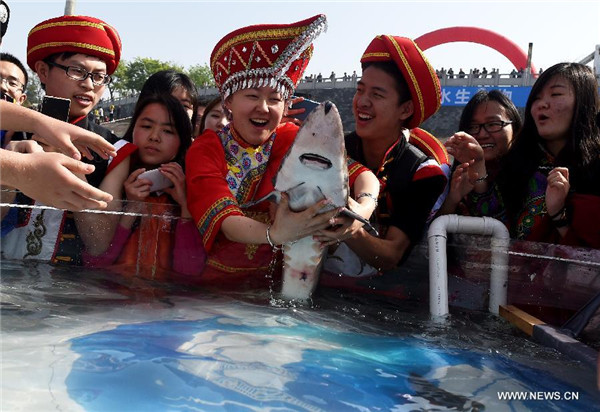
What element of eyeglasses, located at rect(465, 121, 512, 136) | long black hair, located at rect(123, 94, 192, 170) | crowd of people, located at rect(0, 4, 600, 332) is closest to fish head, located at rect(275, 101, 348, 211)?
crowd of people, located at rect(0, 4, 600, 332)

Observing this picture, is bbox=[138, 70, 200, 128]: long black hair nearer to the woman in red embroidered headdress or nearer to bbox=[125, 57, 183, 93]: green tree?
the woman in red embroidered headdress

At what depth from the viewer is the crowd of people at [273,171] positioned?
9.66ft

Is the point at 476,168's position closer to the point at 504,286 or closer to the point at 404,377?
the point at 504,286

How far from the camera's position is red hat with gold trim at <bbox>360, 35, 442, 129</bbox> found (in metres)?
3.10

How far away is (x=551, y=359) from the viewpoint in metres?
2.28

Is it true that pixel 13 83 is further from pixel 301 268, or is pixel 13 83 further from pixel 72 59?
pixel 301 268

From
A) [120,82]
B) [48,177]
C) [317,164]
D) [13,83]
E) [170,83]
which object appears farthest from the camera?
[120,82]

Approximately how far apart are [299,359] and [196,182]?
1.19m

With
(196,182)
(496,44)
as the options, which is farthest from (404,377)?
(496,44)

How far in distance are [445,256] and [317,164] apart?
2.96 feet

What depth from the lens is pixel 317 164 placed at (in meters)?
2.47

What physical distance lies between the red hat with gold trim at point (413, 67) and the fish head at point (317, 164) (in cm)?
83

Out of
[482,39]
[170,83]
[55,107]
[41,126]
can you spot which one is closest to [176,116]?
[55,107]

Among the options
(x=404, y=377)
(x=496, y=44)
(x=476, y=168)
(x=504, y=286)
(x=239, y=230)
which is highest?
(x=496, y=44)
